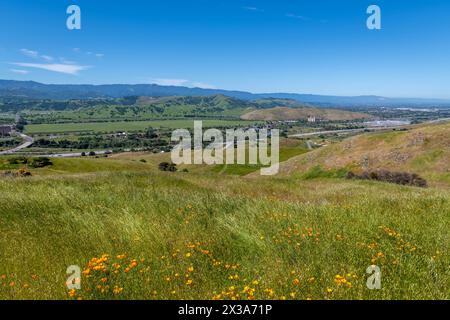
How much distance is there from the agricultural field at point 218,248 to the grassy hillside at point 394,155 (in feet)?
131

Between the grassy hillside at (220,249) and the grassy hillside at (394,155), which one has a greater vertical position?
the grassy hillside at (220,249)

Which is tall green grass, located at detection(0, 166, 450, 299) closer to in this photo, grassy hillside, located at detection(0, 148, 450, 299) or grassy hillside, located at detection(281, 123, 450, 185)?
grassy hillside, located at detection(0, 148, 450, 299)

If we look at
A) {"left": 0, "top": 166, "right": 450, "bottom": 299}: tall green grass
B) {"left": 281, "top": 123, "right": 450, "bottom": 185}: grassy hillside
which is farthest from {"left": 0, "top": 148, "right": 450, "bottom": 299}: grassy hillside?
{"left": 281, "top": 123, "right": 450, "bottom": 185}: grassy hillside

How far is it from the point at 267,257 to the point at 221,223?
2.04 m

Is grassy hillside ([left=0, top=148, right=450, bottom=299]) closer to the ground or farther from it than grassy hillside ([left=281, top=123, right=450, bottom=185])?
farther from it

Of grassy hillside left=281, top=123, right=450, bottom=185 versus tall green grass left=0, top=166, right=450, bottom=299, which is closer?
tall green grass left=0, top=166, right=450, bottom=299

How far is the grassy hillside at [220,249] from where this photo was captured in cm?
482

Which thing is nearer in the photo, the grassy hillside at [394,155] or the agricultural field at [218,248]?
the agricultural field at [218,248]

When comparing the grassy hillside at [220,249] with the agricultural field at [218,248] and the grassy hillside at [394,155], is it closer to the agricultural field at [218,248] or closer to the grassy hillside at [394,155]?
the agricultural field at [218,248]

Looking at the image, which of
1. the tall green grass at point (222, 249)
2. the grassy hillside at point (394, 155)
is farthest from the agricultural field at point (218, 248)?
the grassy hillside at point (394, 155)

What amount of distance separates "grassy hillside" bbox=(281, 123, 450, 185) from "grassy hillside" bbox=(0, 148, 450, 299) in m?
40.0

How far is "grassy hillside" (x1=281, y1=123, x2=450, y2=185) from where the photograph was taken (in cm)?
4616
